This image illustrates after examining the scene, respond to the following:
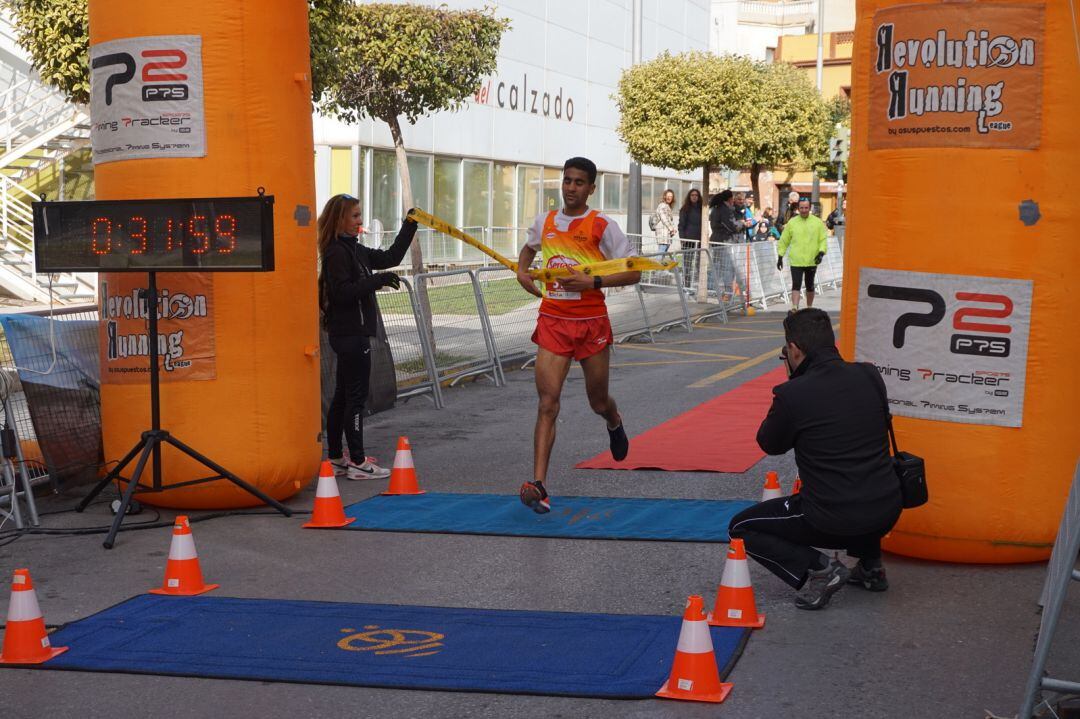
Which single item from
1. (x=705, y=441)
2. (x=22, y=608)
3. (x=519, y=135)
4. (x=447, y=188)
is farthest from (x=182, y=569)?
(x=519, y=135)

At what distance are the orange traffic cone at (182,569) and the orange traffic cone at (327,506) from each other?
1425 mm

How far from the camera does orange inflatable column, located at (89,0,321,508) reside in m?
8.05

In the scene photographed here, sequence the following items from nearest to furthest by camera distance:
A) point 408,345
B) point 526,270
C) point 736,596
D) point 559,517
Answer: point 736,596, point 559,517, point 526,270, point 408,345

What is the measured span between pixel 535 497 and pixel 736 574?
236 cm

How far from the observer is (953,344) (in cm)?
665

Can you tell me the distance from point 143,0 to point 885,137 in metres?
4.47

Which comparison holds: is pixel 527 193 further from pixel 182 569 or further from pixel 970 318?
pixel 182 569

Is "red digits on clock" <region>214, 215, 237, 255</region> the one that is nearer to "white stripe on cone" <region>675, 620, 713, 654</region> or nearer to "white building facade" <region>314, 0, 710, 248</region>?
"white stripe on cone" <region>675, 620, 713, 654</region>

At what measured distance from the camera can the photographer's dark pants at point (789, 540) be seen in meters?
6.12

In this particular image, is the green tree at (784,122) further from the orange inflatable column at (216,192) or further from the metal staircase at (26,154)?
the orange inflatable column at (216,192)

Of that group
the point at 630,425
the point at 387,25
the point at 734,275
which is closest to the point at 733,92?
the point at 734,275

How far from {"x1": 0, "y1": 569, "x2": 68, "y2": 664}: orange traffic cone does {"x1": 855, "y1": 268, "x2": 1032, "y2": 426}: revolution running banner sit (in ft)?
13.8

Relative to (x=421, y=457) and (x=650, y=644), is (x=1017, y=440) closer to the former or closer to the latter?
(x=650, y=644)

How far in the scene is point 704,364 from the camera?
52.7 feet
